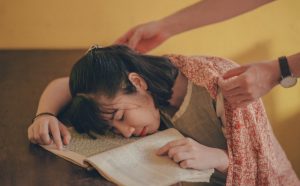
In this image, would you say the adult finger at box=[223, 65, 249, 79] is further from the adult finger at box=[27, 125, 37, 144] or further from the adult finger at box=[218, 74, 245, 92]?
the adult finger at box=[27, 125, 37, 144]

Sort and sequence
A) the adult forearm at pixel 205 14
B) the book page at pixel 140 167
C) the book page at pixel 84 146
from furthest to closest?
the adult forearm at pixel 205 14 → the book page at pixel 84 146 → the book page at pixel 140 167

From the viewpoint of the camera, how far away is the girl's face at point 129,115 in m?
0.95

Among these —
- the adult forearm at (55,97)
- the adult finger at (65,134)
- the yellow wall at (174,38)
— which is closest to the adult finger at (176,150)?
the adult finger at (65,134)

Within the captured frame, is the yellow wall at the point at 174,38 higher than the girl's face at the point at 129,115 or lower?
higher

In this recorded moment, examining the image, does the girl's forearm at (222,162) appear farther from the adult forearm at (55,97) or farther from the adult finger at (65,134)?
the adult forearm at (55,97)

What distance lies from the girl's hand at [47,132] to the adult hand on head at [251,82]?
0.36 metres

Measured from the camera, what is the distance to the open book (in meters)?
0.72

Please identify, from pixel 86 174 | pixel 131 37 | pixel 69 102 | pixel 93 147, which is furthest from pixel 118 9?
pixel 86 174

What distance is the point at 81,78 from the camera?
3.29ft

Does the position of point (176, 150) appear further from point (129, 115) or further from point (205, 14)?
point (205, 14)

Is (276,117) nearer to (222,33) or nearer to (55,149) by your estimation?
(222,33)

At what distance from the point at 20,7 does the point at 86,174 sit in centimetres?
88

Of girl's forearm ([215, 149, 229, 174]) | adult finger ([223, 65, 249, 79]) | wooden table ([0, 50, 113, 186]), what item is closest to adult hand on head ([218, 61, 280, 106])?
adult finger ([223, 65, 249, 79])

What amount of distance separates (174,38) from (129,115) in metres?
0.67
